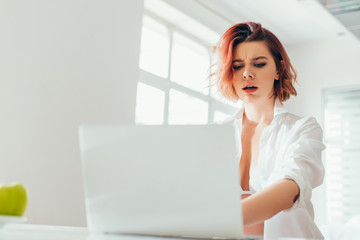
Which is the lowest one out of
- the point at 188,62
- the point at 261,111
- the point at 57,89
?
the point at 261,111

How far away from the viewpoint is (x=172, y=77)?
4504mm

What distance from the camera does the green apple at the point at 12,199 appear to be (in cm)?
90

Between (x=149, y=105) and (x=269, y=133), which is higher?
(x=149, y=105)

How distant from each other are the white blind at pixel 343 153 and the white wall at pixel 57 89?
3.11 m

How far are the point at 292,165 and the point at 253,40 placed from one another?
2.15 ft

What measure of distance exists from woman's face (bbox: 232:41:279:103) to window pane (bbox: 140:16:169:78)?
246 cm

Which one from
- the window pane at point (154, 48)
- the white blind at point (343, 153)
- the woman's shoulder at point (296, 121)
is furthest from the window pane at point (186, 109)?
the woman's shoulder at point (296, 121)

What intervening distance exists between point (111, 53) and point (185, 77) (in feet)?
4.89

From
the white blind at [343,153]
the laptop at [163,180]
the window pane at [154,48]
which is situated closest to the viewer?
the laptop at [163,180]

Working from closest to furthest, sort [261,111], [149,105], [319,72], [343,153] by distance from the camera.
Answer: [261,111] < [149,105] < [343,153] < [319,72]

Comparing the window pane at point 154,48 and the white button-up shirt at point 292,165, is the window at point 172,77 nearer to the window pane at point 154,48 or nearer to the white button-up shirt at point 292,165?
the window pane at point 154,48

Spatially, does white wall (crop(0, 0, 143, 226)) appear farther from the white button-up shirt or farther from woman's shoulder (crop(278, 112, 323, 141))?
woman's shoulder (crop(278, 112, 323, 141))

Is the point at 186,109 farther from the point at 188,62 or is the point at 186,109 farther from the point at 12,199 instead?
the point at 12,199

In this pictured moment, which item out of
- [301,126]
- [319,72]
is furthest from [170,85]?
[301,126]
